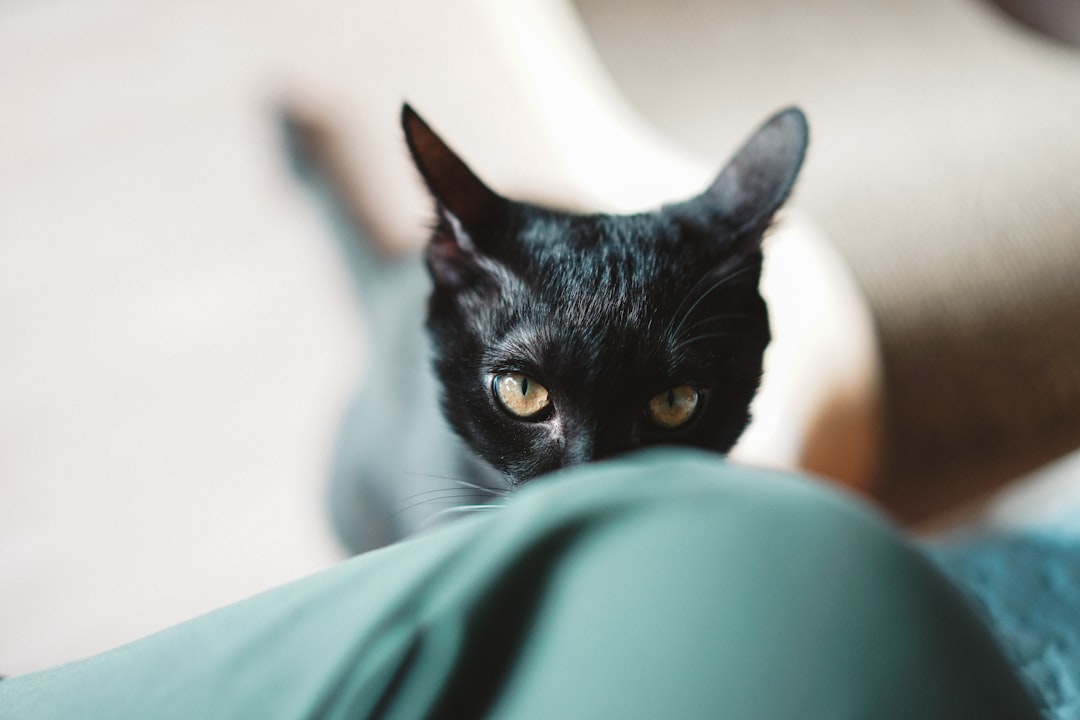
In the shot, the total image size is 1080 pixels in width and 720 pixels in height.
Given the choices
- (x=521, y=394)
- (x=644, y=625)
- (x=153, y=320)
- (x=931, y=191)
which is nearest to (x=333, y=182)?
(x=153, y=320)

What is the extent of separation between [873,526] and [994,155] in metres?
0.83

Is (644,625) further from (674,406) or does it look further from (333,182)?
(333,182)

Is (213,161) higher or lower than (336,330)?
higher

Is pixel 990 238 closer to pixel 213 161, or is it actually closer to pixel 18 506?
pixel 213 161

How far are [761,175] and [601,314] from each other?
0.16 meters

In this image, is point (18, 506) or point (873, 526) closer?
point (873, 526)

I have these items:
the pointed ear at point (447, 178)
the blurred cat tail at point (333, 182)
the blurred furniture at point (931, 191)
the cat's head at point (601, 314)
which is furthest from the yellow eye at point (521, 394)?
the blurred furniture at point (931, 191)

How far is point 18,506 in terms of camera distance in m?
0.52

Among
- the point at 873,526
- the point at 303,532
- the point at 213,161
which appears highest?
the point at 213,161

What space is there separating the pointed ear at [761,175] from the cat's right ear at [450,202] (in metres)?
0.17

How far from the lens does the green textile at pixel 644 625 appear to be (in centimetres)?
22

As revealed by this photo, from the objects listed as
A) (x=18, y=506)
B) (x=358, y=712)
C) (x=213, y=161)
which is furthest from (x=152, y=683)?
(x=213, y=161)

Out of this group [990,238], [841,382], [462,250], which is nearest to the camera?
[462,250]

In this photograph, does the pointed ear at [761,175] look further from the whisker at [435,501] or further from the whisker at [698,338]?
the whisker at [435,501]
